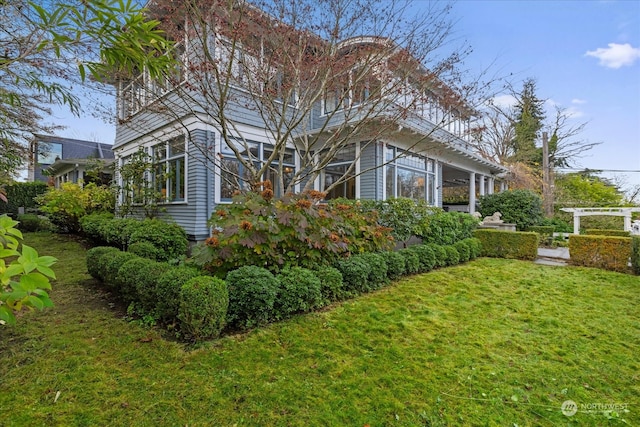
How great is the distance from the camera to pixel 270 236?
4281mm

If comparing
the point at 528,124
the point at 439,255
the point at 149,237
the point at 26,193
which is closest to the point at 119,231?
the point at 149,237

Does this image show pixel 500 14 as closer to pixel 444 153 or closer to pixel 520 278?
pixel 444 153

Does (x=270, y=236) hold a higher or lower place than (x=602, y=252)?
higher

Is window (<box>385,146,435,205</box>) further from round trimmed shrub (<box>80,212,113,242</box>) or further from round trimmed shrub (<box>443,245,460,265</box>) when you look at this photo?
round trimmed shrub (<box>80,212,113,242</box>)

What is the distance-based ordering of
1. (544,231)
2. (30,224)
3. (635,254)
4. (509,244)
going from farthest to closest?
(30,224), (544,231), (509,244), (635,254)

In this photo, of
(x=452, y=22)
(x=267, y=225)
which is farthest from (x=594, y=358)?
(x=452, y=22)

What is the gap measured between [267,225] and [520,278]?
5.21m

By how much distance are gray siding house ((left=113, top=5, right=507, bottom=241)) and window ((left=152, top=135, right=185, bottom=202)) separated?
27 millimetres

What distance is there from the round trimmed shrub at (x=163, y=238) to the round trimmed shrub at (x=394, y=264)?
438 centimetres

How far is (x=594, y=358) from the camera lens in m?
3.17

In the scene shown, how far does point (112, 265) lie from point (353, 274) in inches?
142

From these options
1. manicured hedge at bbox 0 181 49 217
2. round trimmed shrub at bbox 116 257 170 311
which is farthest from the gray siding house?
manicured hedge at bbox 0 181 49 217

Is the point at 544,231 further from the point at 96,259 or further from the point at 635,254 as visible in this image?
the point at 96,259

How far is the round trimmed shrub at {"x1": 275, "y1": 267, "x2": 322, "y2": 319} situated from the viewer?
155 inches
